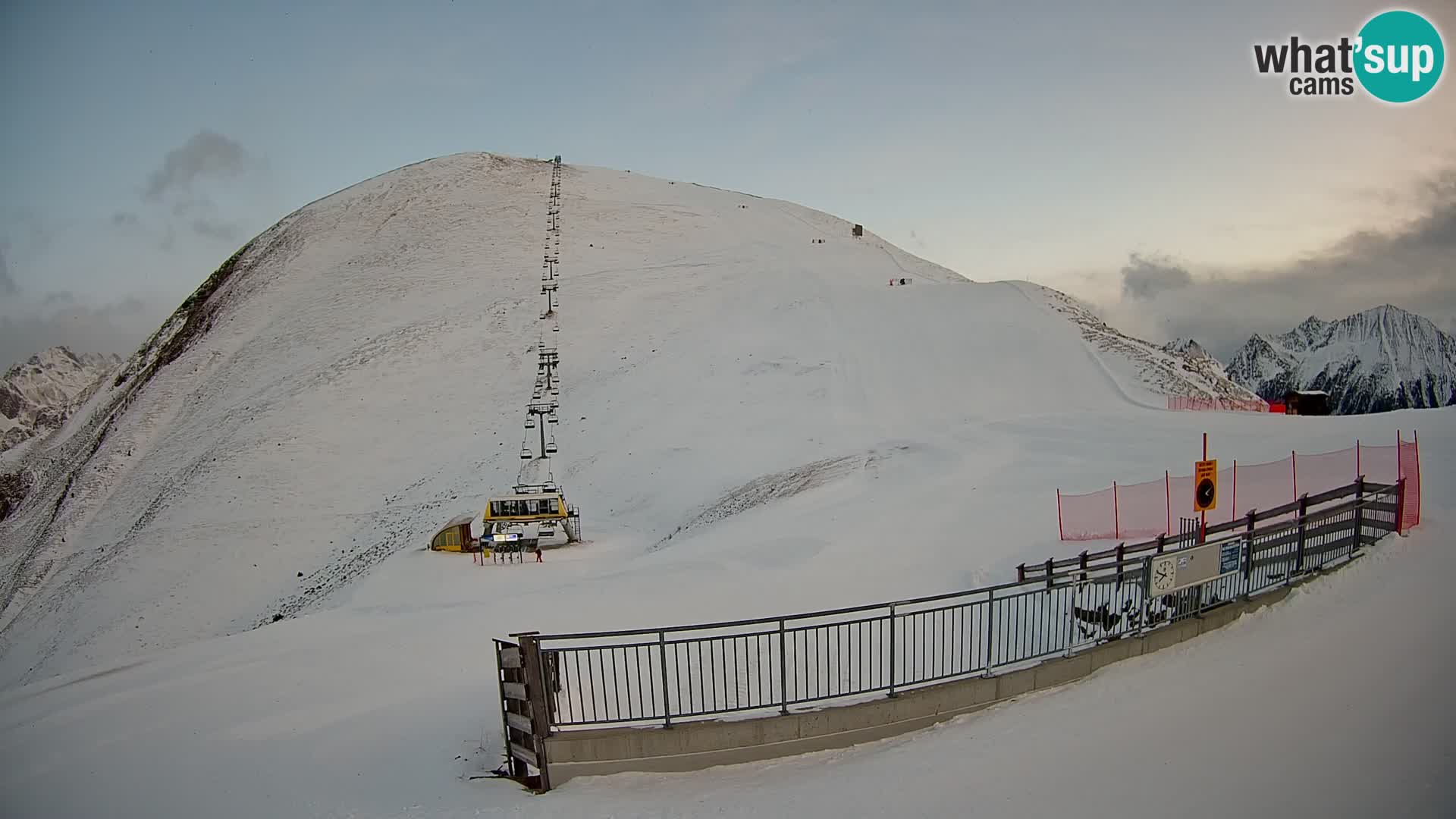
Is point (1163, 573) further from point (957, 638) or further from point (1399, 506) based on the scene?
point (1399, 506)

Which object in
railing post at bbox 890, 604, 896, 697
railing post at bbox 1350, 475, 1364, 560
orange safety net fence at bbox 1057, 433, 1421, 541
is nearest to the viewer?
railing post at bbox 890, 604, 896, 697

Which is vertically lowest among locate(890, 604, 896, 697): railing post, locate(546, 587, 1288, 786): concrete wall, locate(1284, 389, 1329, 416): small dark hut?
locate(546, 587, 1288, 786): concrete wall

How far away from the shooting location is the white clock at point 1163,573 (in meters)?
10.5

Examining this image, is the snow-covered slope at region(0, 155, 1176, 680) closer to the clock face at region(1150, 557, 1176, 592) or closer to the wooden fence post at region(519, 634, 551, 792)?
the clock face at region(1150, 557, 1176, 592)

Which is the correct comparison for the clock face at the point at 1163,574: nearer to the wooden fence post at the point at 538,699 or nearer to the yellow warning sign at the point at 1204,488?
the yellow warning sign at the point at 1204,488

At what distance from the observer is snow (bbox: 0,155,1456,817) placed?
8484 millimetres

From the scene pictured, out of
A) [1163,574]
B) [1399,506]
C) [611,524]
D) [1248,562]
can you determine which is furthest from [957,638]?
[611,524]

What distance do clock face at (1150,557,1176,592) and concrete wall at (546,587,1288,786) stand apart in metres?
2.40

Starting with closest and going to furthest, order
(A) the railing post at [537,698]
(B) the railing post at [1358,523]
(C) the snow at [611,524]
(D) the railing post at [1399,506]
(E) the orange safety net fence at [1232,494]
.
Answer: (C) the snow at [611,524]
(A) the railing post at [537,698]
(B) the railing post at [1358,523]
(D) the railing post at [1399,506]
(E) the orange safety net fence at [1232,494]

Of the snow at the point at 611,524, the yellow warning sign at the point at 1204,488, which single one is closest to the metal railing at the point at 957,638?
the yellow warning sign at the point at 1204,488

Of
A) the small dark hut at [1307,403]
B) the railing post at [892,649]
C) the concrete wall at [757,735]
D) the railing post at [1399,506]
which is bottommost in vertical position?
the concrete wall at [757,735]

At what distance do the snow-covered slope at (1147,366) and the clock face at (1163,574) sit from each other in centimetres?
2842

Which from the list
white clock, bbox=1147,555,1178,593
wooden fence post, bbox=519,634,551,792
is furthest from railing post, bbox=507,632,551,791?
white clock, bbox=1147,555,1178,593

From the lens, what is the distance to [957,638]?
1241 centimetres
